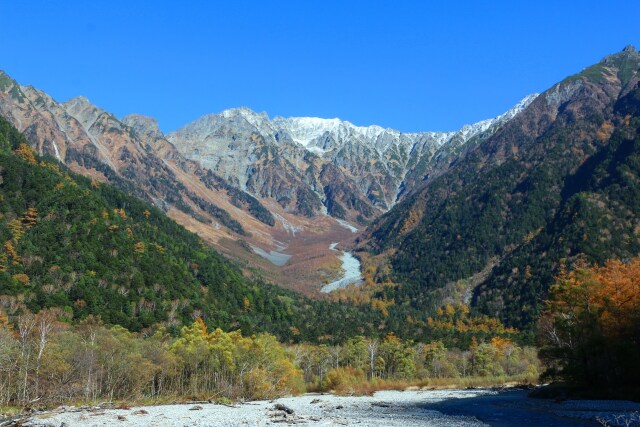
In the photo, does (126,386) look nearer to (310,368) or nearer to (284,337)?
(310,368)

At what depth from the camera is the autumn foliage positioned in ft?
182

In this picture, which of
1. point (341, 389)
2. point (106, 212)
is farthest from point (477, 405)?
point (106, 212)

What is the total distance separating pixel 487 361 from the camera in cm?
13300

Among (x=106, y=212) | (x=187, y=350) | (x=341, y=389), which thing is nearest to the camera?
(x=187, y=350)

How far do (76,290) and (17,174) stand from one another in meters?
58.9

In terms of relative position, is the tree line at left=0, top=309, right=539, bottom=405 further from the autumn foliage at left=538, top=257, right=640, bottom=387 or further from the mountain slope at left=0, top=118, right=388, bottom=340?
the autumn foliage at left=538, top=257, right=640, bottom=387

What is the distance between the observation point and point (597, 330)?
5759 centimetres

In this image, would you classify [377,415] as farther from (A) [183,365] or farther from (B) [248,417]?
(A) [183,365]

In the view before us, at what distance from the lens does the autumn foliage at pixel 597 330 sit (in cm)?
5562

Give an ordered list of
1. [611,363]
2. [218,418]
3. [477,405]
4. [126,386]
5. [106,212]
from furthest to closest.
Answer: [106,212] < [126,386] < [477,405] < [611,363] < [218,418]

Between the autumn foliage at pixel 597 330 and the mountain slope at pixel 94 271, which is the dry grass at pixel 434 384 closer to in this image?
the autumn foliage at pixel 597 330

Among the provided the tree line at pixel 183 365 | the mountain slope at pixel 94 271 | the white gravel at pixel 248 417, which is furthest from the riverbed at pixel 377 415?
the mountain slope at pixel 94 271

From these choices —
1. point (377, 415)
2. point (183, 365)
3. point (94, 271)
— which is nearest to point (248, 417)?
point (377, 415)

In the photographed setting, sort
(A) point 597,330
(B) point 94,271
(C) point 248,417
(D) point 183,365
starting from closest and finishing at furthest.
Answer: (C) point 248,417 → (A) point 597,330 → (D) point 183,365 → (B) point 94,271
